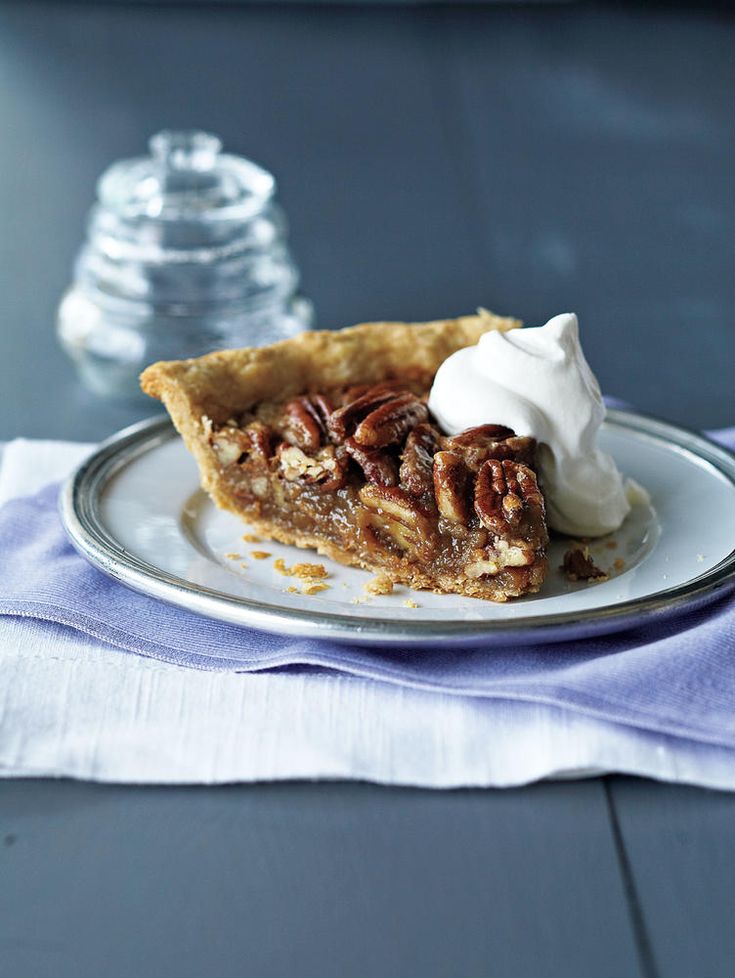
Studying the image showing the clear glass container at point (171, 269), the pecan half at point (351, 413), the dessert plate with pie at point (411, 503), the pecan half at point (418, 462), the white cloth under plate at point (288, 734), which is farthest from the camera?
the clear glass container at point (171, 269)

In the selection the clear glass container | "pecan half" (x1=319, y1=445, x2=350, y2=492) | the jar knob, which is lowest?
the clear glass container

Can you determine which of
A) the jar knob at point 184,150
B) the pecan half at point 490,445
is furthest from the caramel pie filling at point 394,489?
the jar knob at point 184,150

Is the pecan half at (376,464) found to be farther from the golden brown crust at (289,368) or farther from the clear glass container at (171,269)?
the clear glass container at (171,269)

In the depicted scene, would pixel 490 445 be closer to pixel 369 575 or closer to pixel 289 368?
pixel 369 575

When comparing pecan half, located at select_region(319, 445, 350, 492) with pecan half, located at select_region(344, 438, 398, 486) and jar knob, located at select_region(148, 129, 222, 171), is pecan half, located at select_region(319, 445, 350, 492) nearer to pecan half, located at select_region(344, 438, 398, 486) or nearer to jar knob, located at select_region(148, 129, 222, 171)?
pecan half, located at select_region(344, 438, 398, 486)

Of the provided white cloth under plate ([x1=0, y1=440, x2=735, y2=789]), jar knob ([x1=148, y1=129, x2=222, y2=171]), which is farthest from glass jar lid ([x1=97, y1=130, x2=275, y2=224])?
white cloth under plate ([x1=0, y1=440, x2=735, y2=789])

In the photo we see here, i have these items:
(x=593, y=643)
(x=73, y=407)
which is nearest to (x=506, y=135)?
(x=73, y=407)

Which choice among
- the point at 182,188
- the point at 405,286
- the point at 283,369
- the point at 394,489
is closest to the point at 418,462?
the point at 394,489

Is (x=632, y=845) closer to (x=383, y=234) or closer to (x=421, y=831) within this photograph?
(x=421, y=831)
